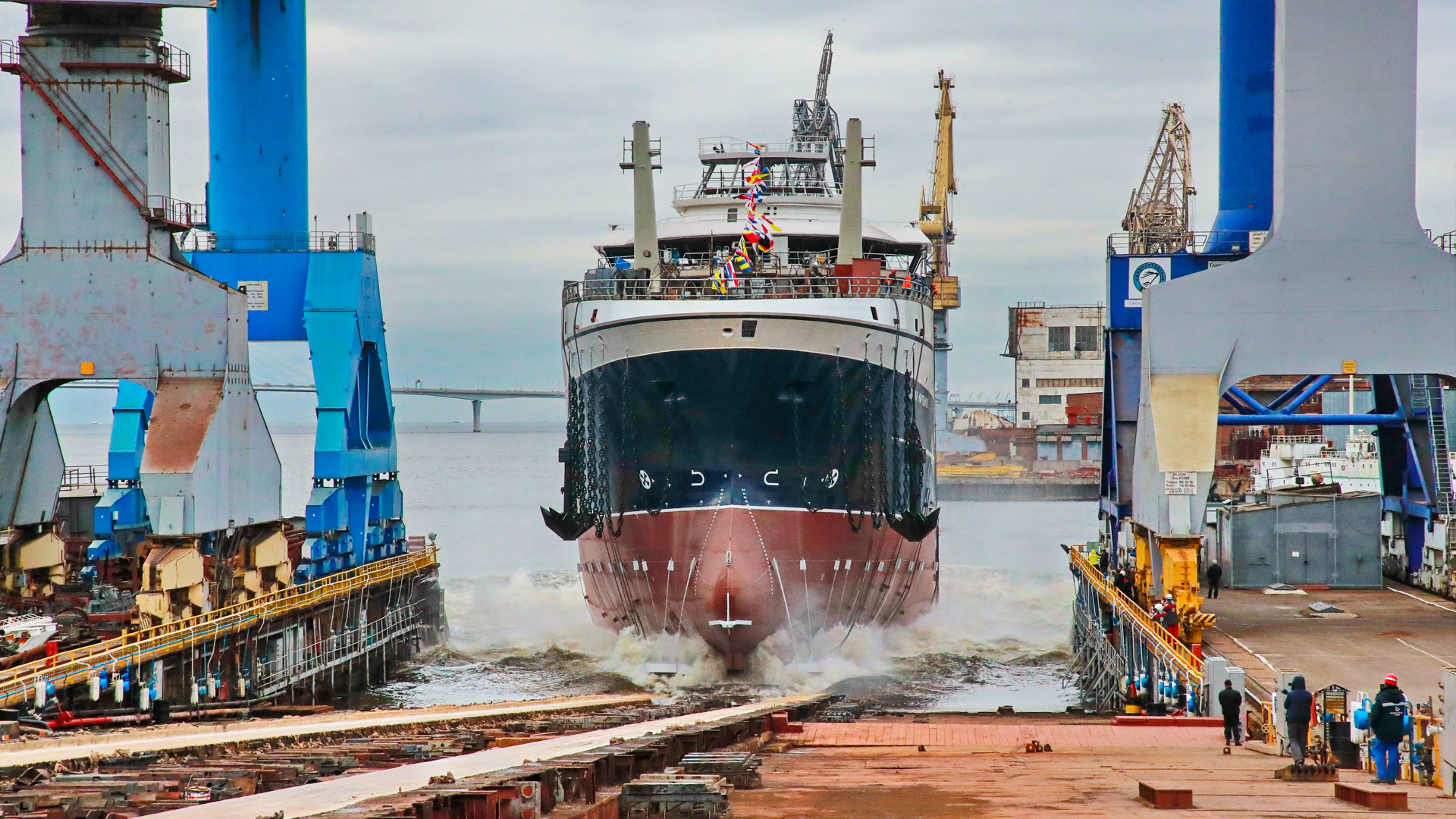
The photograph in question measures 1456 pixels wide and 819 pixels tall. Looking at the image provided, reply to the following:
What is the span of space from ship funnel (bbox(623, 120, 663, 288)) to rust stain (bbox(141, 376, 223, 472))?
28.6 feet

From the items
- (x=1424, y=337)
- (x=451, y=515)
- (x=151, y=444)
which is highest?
(x=1424, y=337)

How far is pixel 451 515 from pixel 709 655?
71.2 m

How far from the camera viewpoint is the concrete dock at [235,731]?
12.8 m

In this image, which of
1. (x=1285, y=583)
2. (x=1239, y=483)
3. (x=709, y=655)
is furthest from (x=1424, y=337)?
(x=1239, y=483)

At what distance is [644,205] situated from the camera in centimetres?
2939

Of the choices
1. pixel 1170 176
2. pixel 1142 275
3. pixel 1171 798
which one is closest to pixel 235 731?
pixel 1171 798

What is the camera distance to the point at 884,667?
3016 cm

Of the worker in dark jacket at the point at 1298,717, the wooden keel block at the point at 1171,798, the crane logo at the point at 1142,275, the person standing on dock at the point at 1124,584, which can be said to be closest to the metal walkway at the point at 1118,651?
the person standing on dock at the point at 1124,584

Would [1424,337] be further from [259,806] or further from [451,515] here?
[451,515]

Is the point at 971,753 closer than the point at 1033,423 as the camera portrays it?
Yes

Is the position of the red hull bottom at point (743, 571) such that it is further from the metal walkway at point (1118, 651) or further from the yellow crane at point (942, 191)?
the yellow crane at point (942, 191)

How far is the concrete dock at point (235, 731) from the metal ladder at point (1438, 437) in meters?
18.7

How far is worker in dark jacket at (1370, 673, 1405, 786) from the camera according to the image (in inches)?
456

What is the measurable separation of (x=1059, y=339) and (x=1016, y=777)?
99.9 m
